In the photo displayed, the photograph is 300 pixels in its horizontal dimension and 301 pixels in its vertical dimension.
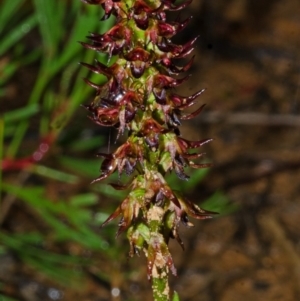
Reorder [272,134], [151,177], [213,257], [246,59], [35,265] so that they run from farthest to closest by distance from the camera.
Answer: [246,59] → [272,134] → [213,257] → [35,265] → [151,177]

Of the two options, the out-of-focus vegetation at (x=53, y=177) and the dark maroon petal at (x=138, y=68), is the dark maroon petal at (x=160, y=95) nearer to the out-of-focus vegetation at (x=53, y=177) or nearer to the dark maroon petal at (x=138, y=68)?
the dark maroon petal at (x=138, y=68)

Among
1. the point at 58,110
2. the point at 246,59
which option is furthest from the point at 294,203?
the point at 246,59

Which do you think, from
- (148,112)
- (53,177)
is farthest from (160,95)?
(53,177)

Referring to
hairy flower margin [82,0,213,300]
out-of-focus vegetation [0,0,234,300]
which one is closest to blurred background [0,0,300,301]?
out-of-focus vegetation [0,0,234,300]

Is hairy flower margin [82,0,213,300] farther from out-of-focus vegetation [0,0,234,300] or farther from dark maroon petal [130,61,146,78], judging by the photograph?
out-of-focus vegetation [0,0,234,300]

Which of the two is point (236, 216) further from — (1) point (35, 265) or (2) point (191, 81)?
(2) point (191, 81)
